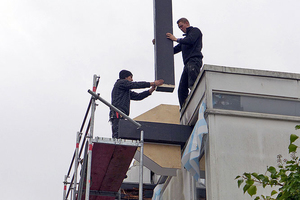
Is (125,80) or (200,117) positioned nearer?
(200,117)

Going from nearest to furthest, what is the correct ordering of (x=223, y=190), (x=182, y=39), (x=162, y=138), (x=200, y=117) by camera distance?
(x=223, y=190), (x=200, y=117), (x=162, y=138), (x=182, y=39)

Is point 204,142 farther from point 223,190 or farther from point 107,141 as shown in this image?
point 107,141

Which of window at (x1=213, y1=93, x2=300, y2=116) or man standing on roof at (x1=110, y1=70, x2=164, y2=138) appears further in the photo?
man standing on roof at (x1=110, y1=70, x2=164, y2=138)

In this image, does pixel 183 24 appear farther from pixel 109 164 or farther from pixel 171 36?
pixel 109 164

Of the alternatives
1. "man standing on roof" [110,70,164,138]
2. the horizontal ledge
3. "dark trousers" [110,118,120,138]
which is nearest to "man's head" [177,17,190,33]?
"man standing on roof" [110,70,164,138]

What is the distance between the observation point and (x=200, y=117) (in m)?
11.1

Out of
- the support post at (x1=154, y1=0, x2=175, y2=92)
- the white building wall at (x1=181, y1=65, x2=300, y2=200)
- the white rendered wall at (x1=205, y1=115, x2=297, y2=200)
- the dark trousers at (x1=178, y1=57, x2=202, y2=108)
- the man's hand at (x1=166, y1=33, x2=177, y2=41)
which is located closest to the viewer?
the white rendered wall at (x1=205, y1=115, x2=297, y2=200)

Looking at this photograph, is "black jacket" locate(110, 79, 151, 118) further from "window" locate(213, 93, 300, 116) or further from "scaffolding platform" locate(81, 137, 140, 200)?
"window" locate(213, 93, 300, 116)

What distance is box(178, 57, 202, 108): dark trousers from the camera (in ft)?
42.3

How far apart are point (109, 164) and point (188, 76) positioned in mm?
3173

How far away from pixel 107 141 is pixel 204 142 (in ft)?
6.88

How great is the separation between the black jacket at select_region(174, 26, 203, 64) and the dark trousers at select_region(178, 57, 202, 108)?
0.14 metres

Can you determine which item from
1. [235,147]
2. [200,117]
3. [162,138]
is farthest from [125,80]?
[235,147]

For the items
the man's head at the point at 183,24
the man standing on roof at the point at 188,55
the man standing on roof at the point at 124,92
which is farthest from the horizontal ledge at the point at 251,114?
the man's head at the point at 183,24
